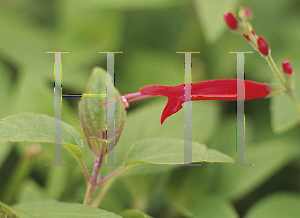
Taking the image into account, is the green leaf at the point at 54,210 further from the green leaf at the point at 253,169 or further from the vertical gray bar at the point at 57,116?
the green leaf at the point at 253,169

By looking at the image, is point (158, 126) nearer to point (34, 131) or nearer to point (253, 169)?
point (253, 169)

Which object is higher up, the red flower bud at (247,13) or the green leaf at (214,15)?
the green leaf at (214,15)

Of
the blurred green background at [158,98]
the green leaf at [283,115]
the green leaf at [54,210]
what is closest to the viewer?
the green leaf at [54,210]

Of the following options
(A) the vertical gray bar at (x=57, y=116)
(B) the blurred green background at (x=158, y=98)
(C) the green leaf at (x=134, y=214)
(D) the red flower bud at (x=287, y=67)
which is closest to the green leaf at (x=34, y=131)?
(A) the vertical gray bar at (x=57, y=116)

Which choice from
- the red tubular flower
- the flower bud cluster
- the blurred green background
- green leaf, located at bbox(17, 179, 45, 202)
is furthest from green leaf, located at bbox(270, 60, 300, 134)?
green leaf, located at bbox(17, 179, 45, 202)

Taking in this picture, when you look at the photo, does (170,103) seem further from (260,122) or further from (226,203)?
(260,122)

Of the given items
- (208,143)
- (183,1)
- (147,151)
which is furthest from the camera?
(183,1)

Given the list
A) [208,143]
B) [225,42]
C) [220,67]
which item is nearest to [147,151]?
[208,143]

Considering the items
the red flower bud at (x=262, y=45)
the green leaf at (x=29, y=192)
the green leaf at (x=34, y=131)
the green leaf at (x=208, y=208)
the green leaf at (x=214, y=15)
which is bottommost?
the green leaf at (x=208, y=208)

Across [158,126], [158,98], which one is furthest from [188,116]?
[158,98]
